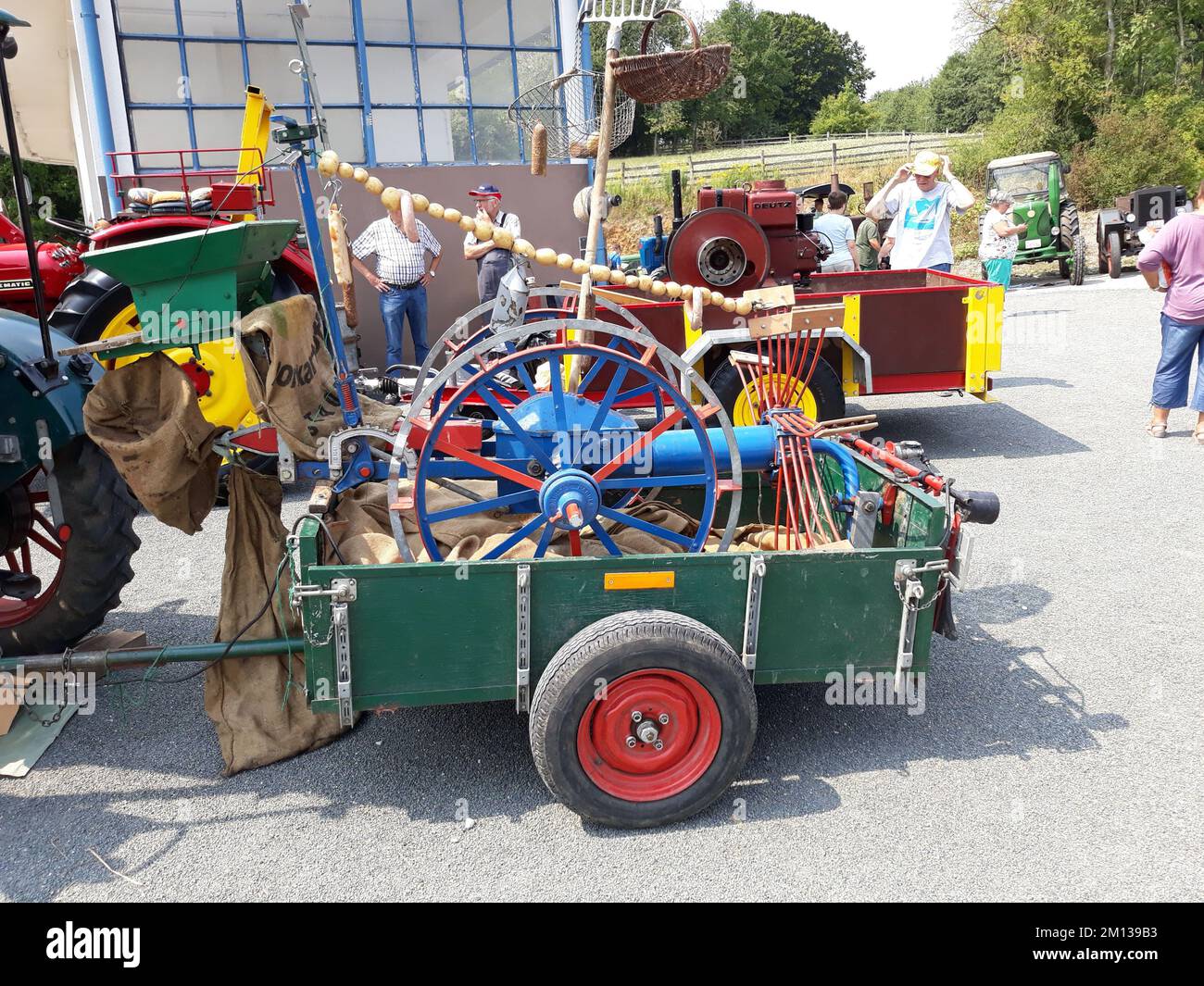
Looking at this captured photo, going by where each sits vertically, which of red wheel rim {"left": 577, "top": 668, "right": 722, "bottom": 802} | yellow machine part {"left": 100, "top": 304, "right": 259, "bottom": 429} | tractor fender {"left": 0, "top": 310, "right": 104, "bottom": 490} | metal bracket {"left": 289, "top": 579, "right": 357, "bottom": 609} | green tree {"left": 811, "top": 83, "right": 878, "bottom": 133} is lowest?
red wheel rim {"left": 577, "top": 668, "right": 722, "bottom": 802}

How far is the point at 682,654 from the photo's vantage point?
301 cm

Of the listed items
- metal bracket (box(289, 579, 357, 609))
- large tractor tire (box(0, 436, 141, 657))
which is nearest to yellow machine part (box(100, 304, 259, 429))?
large tractor tire (box(0, 436, 141, 657))

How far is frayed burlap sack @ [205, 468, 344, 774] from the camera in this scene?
3521 mm

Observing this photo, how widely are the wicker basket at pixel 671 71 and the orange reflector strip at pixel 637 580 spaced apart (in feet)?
6.76

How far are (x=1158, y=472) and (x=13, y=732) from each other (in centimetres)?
652

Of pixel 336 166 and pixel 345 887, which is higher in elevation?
pixel 336 166

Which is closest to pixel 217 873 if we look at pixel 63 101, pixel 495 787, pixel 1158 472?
pixel 495 787

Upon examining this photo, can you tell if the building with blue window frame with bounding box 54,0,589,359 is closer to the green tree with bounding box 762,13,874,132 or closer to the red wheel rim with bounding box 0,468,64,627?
the red wheel rim with bounding box 0,468,64,627

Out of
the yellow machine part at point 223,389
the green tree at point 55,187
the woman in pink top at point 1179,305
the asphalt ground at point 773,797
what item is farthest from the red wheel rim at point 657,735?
the green tree at point 55,187

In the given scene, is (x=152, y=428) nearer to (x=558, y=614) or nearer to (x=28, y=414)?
(x=28, y=414)

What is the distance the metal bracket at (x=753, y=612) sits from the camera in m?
3.12

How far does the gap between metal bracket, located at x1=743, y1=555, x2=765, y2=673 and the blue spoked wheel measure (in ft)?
1.23

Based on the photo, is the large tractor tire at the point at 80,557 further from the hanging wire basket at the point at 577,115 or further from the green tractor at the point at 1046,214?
the green tractor at the point at 1046,214

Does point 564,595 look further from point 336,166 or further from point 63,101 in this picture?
point 63,101
